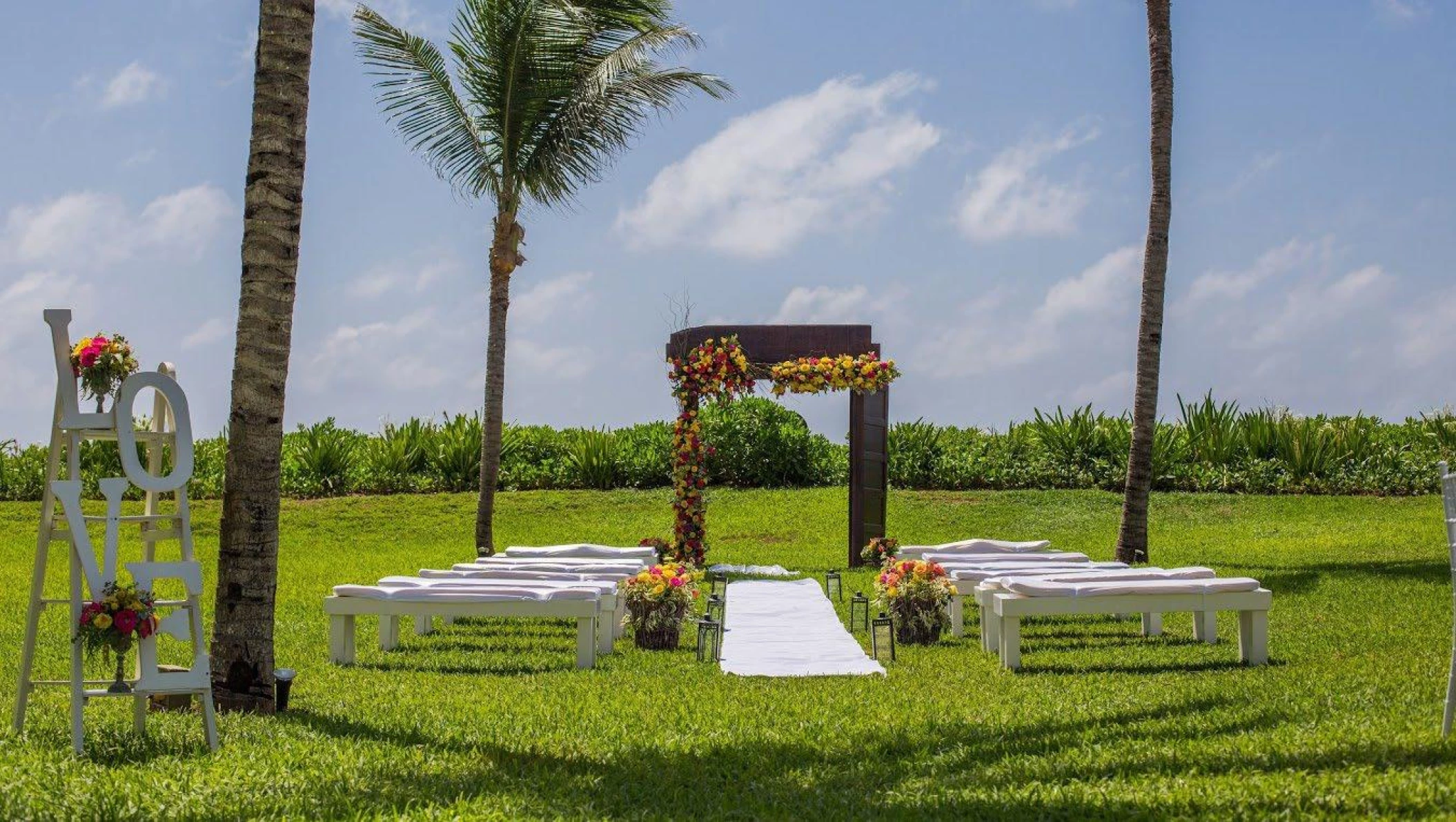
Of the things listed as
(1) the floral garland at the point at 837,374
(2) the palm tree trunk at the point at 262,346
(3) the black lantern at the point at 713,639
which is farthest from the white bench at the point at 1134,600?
(1) the floral garland at the point at 837,374

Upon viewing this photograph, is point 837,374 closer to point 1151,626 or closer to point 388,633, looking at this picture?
point 1151,626

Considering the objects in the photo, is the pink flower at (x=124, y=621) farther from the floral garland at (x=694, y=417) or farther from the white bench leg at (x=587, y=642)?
the floral garland at (x=694, y=417)

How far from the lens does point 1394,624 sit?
32.4 feet

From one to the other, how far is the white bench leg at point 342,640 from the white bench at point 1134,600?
404cm

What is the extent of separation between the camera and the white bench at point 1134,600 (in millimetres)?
8148

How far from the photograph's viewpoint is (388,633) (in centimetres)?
948

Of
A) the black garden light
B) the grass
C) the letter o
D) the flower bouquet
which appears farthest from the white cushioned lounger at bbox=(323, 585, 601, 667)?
the flower bouquet

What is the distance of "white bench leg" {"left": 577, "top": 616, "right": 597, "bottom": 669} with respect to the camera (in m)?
8.55

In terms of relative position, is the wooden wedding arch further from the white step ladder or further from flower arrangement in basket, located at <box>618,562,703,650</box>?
the white step ladder

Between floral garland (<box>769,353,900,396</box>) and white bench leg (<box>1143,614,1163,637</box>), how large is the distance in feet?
20.3

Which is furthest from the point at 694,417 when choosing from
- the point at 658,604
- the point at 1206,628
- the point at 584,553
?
the point at 1206,628

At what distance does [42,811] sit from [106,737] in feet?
3.66

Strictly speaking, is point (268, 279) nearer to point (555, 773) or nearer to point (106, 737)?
point (106, 737)

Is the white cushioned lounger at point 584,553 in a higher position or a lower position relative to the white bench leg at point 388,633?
higher
